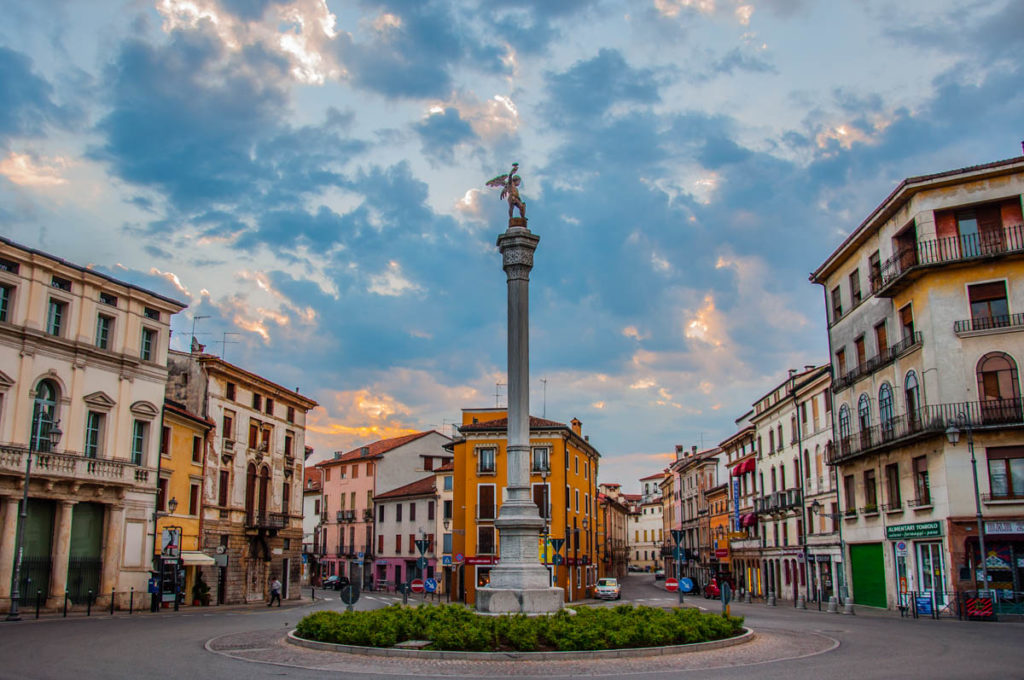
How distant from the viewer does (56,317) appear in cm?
3819

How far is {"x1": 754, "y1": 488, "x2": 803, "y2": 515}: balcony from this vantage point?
54.3 meters

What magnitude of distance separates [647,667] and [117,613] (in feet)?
94.2

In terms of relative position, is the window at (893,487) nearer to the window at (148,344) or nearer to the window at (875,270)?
the window at (875,270)

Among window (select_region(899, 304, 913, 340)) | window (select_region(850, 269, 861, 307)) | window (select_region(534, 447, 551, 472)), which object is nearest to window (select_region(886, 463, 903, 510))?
window (select_region(899, 304, 913, 340))

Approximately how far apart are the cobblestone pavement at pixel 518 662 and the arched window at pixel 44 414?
19951 mm

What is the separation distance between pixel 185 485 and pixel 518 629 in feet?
112

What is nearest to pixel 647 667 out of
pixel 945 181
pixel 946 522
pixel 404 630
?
pixel 404 630

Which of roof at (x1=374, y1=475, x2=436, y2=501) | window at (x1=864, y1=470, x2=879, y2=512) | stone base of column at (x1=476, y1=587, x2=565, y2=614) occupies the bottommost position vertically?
stone base of column at (x1=476, y1=587, x2=565, y2=614)

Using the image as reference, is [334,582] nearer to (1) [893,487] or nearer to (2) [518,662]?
(1) [893,487]

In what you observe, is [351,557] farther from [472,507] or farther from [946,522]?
[946,522]

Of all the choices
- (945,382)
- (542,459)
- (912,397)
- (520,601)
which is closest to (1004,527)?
(945,382)

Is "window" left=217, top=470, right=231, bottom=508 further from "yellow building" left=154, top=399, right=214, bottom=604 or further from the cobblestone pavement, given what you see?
the cobblestone pavement

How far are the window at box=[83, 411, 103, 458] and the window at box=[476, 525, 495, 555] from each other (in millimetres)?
27985

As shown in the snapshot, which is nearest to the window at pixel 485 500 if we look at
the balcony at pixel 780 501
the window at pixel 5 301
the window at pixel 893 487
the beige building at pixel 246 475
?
the beige building at pixel 246 475
